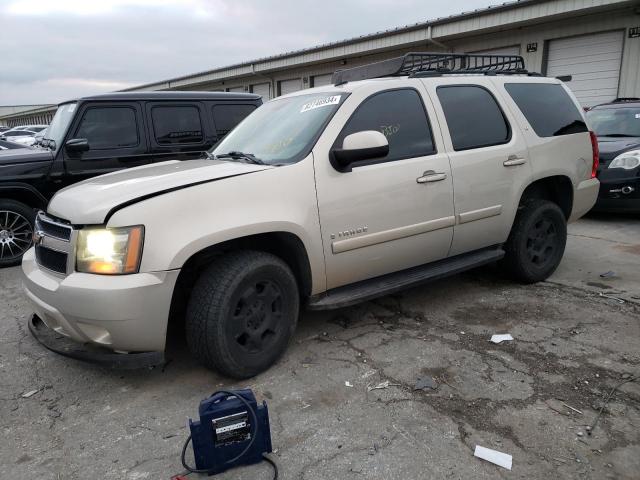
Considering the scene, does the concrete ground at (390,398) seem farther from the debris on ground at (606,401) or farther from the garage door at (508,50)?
the garage door at (508,50)

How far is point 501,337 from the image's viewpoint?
11.8 ft

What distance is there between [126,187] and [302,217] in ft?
3.49

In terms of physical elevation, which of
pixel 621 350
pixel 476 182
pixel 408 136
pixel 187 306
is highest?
pixel 408 136

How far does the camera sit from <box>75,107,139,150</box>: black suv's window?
19.9 feet

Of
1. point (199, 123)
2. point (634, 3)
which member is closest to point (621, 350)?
point (199, 123)

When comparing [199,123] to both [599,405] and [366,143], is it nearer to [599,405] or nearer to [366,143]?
[366,143]

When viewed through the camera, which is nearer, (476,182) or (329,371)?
(329,371)

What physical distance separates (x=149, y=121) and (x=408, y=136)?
3908 millimetres

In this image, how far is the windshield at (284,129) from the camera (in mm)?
3361

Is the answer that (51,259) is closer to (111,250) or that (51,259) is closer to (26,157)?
(111,250)

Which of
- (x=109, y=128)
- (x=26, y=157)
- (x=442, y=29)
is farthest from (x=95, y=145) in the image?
(x=442, y=29)

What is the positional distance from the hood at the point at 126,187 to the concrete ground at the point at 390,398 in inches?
43.4

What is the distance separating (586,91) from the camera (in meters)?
12.2

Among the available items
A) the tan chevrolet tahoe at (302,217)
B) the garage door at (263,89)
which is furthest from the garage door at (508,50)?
the garage door at (263,89)
